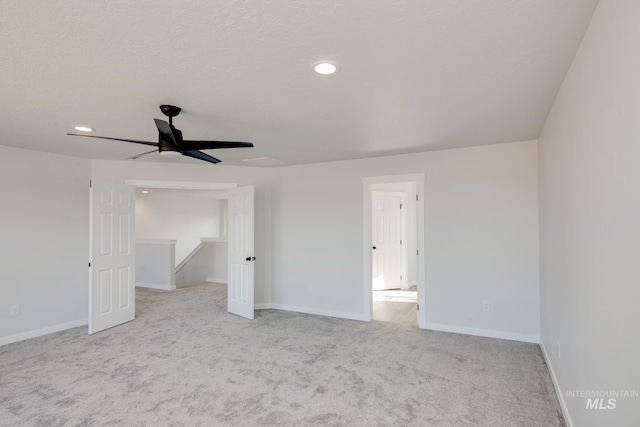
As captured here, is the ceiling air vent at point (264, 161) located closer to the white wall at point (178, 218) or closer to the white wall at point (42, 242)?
the white wall at point (42, 242)

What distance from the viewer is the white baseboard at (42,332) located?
3.92m

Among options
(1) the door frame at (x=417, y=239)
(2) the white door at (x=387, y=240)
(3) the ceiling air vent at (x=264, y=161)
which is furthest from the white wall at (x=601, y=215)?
(2) the white door at (x=387, y=240)

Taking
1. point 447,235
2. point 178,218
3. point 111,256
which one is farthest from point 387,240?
point 178,218

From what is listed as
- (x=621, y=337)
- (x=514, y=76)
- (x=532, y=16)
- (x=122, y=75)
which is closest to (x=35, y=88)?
(x=122, y=75)

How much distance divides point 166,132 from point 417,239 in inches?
132

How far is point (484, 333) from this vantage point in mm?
4031

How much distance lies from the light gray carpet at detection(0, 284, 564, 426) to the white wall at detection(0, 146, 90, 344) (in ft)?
1.08

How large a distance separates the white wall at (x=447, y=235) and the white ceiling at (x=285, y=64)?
86 centimetres

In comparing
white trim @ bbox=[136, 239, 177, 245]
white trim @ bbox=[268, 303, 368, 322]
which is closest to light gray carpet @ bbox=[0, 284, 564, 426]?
white trim @ bbox=[268, 303, 368, 322]

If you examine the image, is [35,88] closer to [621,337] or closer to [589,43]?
[589,43]

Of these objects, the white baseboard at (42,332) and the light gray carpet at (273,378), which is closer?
the light gray carpet at (273,378)

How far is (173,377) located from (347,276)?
2.62m

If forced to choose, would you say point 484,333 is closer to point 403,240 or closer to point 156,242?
point 403,240

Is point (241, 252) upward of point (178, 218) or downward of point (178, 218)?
downward
